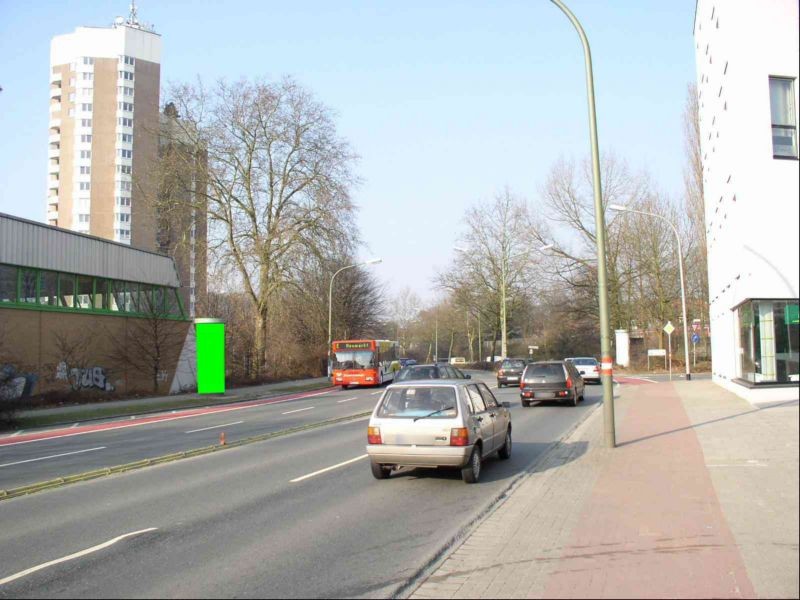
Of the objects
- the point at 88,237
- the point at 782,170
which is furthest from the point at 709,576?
the point at 88,237

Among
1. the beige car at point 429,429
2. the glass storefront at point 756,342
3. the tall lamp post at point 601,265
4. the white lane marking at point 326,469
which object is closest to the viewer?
the beige car at point 429,429

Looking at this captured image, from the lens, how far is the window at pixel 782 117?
Result: 4.87 metres

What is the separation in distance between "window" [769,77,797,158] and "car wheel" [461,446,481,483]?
586cm

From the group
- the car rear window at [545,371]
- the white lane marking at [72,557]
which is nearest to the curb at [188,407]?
the car rear window at [545,371]

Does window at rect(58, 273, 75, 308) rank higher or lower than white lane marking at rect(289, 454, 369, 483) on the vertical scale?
higher

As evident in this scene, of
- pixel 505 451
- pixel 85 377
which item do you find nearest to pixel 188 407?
pixel 85 377

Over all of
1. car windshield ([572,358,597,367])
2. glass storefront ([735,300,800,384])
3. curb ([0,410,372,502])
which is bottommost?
curb ([0,410,372,502])

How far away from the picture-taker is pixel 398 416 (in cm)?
1023

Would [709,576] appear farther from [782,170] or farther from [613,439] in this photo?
[613,439]

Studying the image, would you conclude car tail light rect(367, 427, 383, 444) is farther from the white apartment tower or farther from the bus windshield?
the white apartment tower

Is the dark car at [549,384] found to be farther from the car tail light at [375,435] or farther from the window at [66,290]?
the window at [66,290]

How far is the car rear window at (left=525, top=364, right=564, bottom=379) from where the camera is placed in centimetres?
2328

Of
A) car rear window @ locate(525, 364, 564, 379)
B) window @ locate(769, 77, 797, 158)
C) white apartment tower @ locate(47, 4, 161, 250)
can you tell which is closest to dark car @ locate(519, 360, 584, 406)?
car rear window @ locate(525, 364, 564, 379)

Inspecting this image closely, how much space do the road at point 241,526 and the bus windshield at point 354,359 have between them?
24.4m
